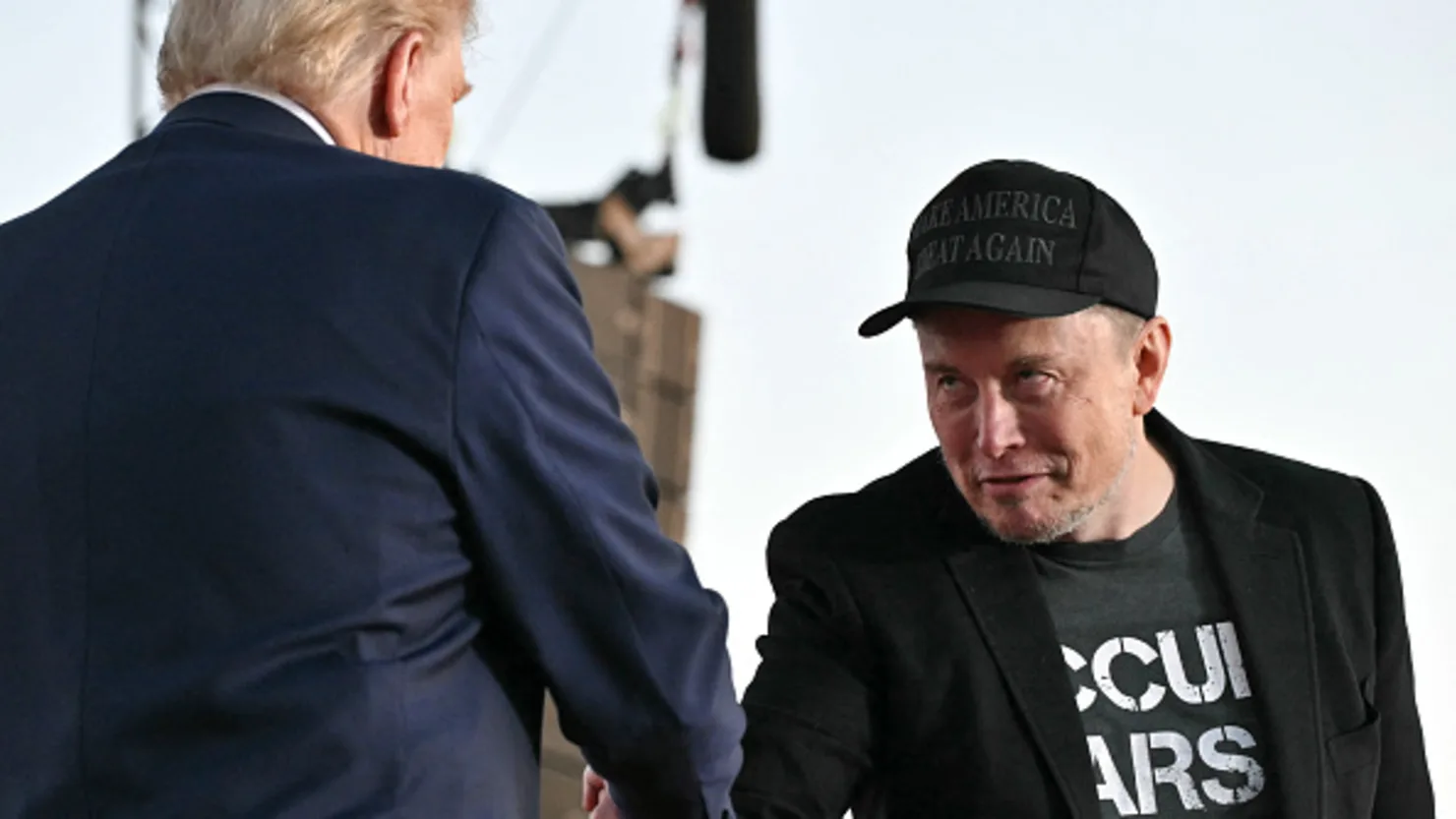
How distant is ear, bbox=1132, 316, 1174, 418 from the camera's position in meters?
2.99

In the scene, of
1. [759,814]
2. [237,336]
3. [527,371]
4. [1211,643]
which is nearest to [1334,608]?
[1211,643]

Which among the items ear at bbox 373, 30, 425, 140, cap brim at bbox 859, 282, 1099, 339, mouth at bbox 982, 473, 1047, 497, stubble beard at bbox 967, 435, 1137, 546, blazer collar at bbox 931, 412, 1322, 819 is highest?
ear at bbox 373, 30, 425, 140

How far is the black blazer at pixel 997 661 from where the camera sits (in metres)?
2.77

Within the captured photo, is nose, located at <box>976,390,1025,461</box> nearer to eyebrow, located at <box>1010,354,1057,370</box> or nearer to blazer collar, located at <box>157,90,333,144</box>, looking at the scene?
eyebrow, located at <box>1010,354,1057,370</box>

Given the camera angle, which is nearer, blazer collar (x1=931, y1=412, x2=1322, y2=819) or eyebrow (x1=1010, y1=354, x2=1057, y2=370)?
blazer collar (x1=931, y1=412, x2=1322, y2=819)

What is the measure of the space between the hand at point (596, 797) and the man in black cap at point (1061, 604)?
13.4 inches

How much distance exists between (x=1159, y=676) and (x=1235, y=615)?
139 millimetres

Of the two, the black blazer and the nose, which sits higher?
the nose

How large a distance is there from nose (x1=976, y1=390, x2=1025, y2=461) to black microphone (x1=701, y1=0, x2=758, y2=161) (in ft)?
9.26

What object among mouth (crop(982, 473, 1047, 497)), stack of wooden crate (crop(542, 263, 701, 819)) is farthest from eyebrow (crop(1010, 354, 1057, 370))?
stack of wooden crate (crop(542, 263, 701, 819))

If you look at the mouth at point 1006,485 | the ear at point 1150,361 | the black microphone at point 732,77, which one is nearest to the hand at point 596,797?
the mouth at point 1006,485

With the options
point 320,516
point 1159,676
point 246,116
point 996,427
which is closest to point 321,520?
point 320,516

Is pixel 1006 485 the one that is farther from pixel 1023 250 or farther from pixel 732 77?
pixel 732 77

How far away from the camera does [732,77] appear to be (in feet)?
18.8
